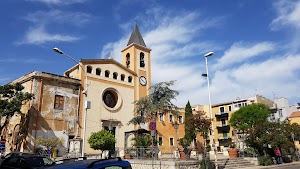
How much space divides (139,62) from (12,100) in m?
18.6

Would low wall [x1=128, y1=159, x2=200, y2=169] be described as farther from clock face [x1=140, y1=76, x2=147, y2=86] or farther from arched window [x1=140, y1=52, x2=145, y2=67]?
arched window [x1=140, y1=52, x2=145, y2=67]

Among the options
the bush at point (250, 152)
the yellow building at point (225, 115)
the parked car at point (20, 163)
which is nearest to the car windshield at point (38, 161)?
the parked car at point (20, 163)

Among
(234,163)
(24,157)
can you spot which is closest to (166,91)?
(234,163)

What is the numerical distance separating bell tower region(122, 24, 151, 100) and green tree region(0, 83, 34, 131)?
15.0 meters

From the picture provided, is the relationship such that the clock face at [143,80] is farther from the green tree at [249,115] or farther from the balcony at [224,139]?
the balcony at [224,139]

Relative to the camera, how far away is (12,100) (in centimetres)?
2292

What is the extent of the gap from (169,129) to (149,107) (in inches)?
411

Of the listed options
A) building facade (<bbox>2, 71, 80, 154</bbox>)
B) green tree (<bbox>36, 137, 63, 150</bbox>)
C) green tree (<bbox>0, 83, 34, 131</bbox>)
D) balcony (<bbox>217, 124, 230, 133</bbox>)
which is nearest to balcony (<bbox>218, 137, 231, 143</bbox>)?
balcony (<bbox>217, 124, 230, 133</bbox>)

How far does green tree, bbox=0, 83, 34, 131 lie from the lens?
2220 centimetres

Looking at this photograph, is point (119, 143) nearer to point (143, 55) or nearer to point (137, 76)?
point (137, 76)

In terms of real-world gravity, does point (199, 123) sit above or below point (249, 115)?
below

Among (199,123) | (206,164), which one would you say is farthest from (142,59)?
(206,164)

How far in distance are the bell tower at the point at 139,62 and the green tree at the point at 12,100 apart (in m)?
15.0

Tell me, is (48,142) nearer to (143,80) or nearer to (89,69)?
(89,69)
